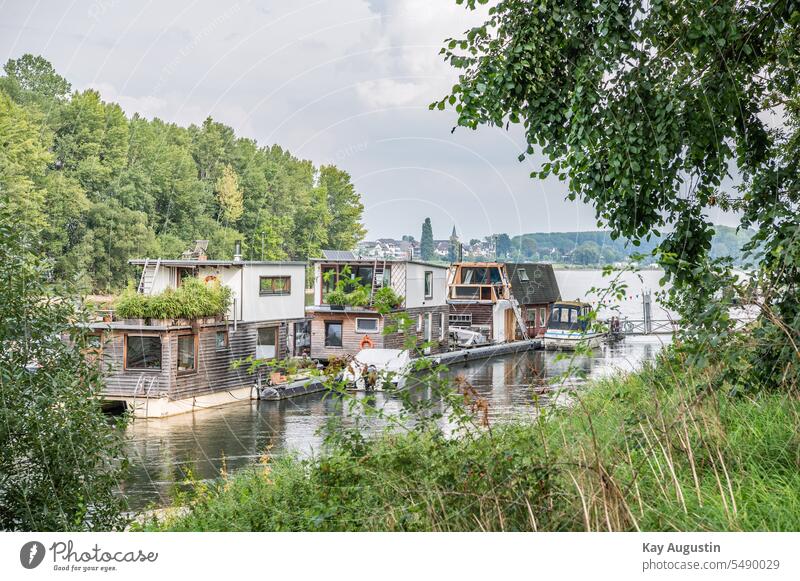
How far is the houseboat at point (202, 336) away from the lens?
11.8 feet

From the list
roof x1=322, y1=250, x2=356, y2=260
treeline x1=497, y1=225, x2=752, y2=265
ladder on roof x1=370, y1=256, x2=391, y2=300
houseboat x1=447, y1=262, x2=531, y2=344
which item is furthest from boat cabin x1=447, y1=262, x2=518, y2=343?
roof x1=322, y1=250, x2=356, y2=260

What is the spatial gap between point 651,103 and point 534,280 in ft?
3.14

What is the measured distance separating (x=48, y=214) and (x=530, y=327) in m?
2.16

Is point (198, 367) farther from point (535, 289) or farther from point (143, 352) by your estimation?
Result: point (535, 289)

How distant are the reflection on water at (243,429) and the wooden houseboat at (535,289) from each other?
0.16 metres

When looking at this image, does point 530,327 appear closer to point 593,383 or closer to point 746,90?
point 593,383

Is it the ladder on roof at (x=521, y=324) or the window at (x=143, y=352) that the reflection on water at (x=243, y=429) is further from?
the window at (x=143, y=352)

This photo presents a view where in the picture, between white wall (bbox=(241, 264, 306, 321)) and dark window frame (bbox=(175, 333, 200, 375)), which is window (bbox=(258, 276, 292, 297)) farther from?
dark window frame (bbox=(175, 333, 200, 375))

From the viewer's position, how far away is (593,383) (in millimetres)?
3781

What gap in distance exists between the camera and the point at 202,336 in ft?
13.0

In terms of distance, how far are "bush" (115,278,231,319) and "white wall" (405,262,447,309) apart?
3.59ft

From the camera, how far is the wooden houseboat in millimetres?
3594

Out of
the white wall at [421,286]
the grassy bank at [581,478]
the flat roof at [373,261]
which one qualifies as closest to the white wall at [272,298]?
the flat roof at [373,261]
